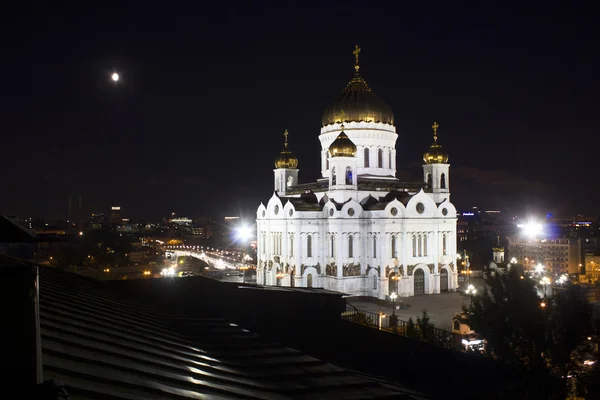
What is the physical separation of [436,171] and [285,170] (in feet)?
45.5

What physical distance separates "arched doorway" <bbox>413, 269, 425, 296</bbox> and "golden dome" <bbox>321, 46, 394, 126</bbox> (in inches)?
517

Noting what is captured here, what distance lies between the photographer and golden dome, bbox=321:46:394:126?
151 feet

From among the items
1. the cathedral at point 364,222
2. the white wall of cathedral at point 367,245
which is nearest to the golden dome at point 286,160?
the cathedral at point 364,222

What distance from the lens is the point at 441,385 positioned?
634 inches

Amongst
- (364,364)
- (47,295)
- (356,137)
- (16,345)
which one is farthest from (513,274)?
(356,137)

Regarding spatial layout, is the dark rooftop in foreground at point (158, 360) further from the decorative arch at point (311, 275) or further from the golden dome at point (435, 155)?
the golden dome at point (435, 155)

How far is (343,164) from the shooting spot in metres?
41.6

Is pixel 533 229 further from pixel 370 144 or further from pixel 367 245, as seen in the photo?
pixel 367 245

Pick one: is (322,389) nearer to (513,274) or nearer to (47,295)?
(47,295)

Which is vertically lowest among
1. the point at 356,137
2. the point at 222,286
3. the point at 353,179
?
the point at 222,286

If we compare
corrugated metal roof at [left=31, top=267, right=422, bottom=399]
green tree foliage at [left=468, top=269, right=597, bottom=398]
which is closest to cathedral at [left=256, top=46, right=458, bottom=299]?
green tree foliage at [left=468, top=269, right=597, bottom=398]

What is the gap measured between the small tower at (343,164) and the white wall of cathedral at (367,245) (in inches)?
68.0

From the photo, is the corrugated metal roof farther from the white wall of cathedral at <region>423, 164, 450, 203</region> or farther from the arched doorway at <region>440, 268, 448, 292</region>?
the white wall of cathedral at <region>423, 164, 450, 203</region>

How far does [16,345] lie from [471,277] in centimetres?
5038
